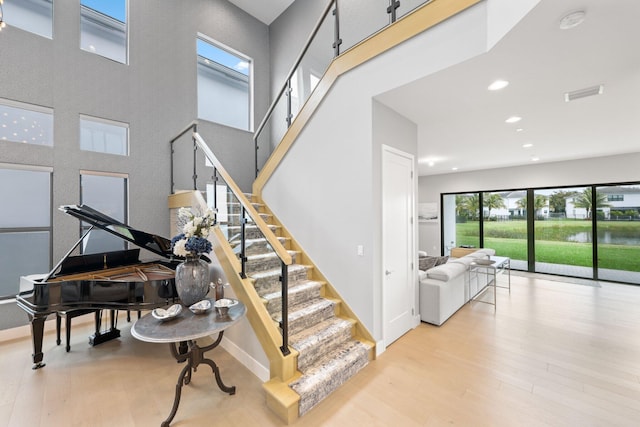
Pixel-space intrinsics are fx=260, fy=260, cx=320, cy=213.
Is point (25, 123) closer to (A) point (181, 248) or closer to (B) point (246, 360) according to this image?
(A) point (181, 248)

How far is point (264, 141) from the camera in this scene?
712 centimetres

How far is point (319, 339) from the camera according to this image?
9.32 feet

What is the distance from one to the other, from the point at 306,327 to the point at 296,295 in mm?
404

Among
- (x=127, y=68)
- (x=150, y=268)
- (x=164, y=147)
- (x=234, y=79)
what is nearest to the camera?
(x=150, y=268)

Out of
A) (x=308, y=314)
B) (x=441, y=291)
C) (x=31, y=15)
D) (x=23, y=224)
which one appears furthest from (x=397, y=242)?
(x=31, y=15)

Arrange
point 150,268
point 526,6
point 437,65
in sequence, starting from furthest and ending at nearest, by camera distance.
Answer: point 150,268, point 437,65, point 526,6

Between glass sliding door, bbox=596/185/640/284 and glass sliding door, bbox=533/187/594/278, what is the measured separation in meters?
0.20

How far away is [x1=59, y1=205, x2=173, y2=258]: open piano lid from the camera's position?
2992mm

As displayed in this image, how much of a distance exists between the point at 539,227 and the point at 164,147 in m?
9.89

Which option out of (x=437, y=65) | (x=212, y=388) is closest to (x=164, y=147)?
(x=212, y=388)

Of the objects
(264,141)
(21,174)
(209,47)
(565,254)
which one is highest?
(209,47)

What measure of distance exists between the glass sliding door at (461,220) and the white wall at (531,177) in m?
0.32

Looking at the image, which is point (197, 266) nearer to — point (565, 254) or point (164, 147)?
point (164, 147)

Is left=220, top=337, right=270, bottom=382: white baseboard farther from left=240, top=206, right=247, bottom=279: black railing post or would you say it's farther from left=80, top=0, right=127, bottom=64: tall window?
left=80, top=0, right=127, bottom=64: tall window
